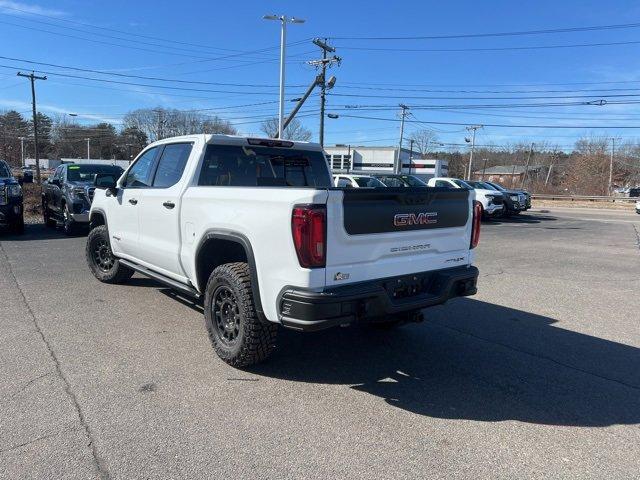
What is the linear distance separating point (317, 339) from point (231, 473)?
235 cm

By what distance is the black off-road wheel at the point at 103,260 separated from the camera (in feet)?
22.6

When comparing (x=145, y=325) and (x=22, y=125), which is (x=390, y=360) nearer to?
(x=145, y=325)

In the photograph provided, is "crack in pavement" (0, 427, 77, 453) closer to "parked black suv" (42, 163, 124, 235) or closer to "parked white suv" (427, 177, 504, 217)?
"parked black suv" (42, 163, 124, 235)

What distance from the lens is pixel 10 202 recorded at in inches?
468

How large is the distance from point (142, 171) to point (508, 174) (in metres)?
115

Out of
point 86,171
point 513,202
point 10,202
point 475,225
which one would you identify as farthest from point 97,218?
point 513,202

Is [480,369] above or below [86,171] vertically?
below

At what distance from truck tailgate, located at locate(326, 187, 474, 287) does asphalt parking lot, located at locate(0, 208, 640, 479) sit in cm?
97

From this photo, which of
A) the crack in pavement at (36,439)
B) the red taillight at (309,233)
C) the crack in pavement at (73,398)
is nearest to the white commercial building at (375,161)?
the crack in pavement at (73,398)

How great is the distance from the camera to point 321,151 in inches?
236

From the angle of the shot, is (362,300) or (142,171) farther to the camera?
(142,171)

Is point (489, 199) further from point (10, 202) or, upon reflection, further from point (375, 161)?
point (375, 161)

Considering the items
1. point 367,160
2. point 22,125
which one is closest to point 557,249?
point 367,160

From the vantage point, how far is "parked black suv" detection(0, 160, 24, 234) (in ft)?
38.4
